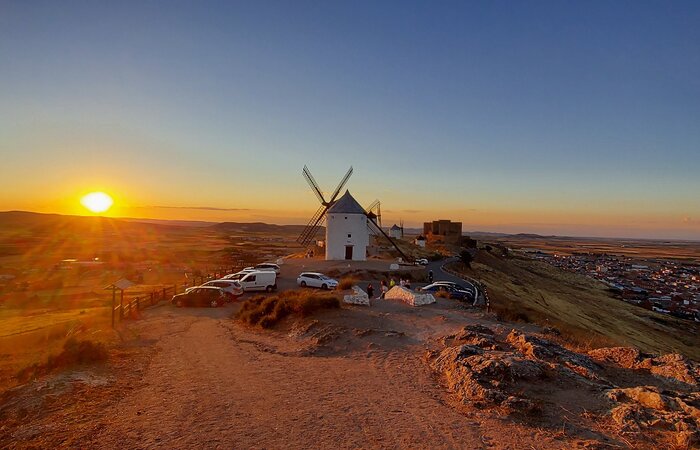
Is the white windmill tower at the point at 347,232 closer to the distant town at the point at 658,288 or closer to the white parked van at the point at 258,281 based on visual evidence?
the white parked van at the point at 258,281

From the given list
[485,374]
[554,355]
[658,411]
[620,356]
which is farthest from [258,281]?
[658,411]

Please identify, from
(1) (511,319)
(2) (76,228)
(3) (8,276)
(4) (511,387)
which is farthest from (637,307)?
(2) (76,228)

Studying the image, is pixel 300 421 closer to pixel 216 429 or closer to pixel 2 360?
pixel 216 429

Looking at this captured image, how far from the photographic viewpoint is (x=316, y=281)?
33094 millimetres

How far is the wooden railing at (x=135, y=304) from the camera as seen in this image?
76.8ft

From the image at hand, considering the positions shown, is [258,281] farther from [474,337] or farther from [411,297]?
[474,337]

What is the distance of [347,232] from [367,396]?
34.9m

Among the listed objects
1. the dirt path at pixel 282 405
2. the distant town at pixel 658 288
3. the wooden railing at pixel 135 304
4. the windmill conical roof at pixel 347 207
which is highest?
the windmill conical roof at pixel 347 207

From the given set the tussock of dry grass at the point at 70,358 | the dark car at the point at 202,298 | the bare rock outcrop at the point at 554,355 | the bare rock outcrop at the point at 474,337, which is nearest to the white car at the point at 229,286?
the dark car at the point at 202,298

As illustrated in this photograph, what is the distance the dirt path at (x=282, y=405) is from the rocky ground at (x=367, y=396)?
4cm

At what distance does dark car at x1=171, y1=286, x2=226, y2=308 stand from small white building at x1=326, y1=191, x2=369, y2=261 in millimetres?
18940

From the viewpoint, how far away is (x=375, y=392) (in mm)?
11734

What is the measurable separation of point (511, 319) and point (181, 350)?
14737 millimetres

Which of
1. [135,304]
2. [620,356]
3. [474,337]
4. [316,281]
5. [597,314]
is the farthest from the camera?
[597,314]
